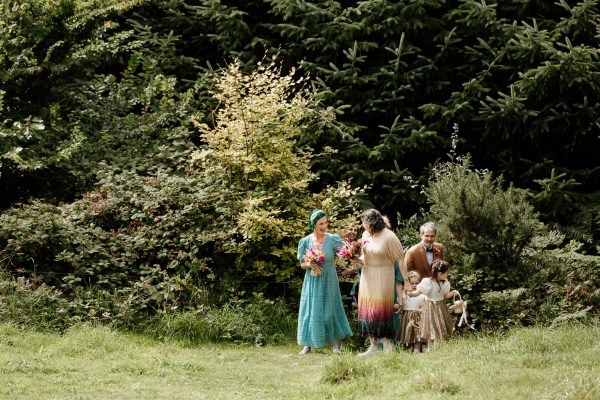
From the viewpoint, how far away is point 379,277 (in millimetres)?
10602

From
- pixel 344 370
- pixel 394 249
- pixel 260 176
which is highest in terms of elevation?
pixel 260 176

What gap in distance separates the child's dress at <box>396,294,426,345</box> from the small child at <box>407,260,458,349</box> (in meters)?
0.20

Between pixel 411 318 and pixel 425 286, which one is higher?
pixel 425 286

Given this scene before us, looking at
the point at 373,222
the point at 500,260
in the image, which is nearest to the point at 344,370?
the point at 373,222

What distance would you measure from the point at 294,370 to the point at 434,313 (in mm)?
1741

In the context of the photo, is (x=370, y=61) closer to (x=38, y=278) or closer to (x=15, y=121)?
(x=15, y=121)

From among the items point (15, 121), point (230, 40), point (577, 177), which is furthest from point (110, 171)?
point (577, 177)

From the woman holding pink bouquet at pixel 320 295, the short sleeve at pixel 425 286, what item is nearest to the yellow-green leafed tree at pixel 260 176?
the woman holding pink bouquet at pixel 320 295

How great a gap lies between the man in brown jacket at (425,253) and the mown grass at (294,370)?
1.00 metres

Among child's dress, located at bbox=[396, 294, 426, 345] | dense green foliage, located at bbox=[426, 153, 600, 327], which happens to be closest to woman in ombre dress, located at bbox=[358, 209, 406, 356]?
child's dress, located at bbox=[396, 294, 426, 345]

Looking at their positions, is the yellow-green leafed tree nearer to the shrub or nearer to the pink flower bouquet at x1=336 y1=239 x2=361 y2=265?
the pink flower bouquet at x1=336 y1=239 x2=361 y2=265

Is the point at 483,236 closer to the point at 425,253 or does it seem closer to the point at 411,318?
the point at 425,253

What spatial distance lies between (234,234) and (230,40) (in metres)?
4.56

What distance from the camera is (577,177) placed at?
14.5 metres
